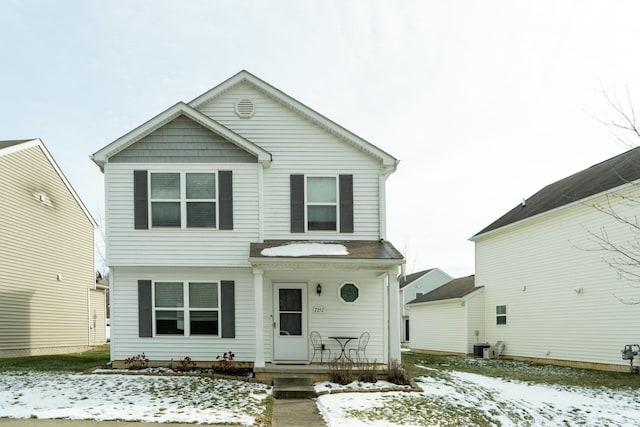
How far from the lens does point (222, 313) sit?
46.1 feet

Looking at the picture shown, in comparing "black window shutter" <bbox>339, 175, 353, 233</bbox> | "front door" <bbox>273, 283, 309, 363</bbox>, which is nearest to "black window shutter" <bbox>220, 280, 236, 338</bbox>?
"front door" <bbox>273, 283, 309, 363</bbox>

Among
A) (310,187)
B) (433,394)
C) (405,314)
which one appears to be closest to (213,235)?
(310,187)

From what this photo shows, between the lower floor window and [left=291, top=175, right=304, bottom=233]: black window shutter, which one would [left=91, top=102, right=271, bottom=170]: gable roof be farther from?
the lower floor window

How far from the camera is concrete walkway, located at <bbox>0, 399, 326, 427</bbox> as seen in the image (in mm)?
8445

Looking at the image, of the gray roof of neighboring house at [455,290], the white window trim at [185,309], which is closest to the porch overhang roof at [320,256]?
the white window trim at [185,309]

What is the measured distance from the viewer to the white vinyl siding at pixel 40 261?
18062 millimetres

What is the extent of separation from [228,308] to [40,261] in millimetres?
9894

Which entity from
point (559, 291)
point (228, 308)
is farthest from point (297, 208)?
point (559, 291)

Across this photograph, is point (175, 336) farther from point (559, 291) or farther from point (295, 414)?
point (559, 291)

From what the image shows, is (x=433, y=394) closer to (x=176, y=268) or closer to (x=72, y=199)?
(x=176, y=268)

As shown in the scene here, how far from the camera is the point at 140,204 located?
1406cm

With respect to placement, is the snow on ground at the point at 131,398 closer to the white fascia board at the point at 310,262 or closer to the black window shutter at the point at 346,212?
the white fascia board at the point at 310,262

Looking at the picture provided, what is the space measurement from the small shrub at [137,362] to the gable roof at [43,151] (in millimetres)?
9017

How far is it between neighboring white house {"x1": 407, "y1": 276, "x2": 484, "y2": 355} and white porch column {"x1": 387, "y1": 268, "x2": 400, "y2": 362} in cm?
1309
